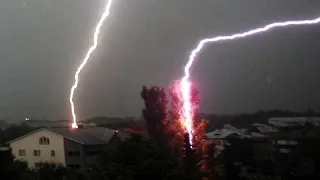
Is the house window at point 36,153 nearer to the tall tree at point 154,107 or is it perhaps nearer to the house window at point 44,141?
the house window at point 44,141

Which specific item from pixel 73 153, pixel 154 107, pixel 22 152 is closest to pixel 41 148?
pixel 22 152

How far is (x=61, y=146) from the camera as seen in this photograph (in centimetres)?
1455

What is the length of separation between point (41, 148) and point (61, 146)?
817 mm

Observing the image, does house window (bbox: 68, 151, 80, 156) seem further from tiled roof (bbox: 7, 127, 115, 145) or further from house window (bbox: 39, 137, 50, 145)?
house window (bbox: 39, 137, 50, 145)

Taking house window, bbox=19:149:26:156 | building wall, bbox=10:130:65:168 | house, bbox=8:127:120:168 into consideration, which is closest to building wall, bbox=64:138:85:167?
house, bbox=8:127:120:168

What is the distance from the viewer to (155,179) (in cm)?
698

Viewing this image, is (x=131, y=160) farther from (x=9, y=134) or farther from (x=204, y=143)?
(x=9, y=134)

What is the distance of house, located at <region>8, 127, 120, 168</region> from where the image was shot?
14.5 m

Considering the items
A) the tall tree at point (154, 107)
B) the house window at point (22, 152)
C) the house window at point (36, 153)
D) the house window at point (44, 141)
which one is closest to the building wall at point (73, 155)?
the house window at point (44, 141)

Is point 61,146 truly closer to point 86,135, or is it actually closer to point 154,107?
point 86,135

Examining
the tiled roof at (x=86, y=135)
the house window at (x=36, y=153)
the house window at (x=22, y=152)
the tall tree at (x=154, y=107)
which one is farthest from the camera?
the house window at (x=22, y=152)

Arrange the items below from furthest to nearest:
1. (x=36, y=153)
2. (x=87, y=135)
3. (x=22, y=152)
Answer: (x=87, y=135) < (x=22, y=152) < (x=36, y=153)

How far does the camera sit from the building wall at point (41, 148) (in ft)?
47.9

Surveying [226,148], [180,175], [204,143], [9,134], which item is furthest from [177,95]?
[9,134]
